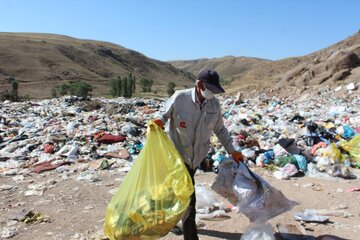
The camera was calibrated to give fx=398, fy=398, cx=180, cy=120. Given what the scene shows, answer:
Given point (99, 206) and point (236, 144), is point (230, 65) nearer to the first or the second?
point (236, 144)

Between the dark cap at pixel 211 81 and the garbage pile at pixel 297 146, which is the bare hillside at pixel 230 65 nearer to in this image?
the garbage pile at pixel 297 146

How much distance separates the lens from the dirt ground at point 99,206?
11.2ft

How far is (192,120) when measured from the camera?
→ 2768 mm

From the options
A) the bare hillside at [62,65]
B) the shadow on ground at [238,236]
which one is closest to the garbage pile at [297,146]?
the shadow on ground at [238,236]

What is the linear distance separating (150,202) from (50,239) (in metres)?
1.30

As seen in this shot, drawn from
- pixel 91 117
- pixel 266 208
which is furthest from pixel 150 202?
pixel 91 117

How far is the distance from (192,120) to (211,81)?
317mm

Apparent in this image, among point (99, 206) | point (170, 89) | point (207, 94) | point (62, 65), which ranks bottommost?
point (99, 206)

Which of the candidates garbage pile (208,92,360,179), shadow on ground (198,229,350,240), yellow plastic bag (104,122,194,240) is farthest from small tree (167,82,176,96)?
yellow plastic bag (104,122,194,240)

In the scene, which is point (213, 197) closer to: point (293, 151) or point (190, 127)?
point (190, 127)

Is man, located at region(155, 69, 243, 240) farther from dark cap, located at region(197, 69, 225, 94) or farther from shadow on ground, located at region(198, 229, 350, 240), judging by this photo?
shadow on ground, located at region(198, 229, 350, 240)

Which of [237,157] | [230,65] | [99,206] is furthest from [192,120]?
[230,65]

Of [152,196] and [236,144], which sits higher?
[152,196]

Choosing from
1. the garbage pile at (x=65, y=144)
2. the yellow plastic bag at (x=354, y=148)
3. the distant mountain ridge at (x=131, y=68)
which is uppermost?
the distant mountain ridge at (x=131, y=68)
